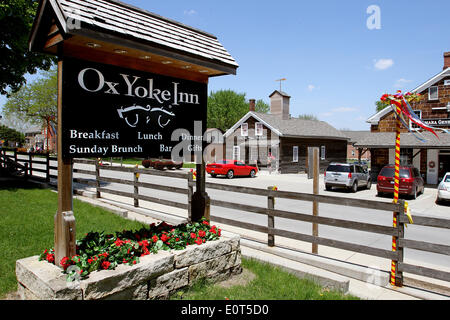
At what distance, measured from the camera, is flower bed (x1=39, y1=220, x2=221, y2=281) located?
3663 millimetres

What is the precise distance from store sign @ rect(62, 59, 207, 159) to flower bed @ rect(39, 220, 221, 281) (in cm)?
119

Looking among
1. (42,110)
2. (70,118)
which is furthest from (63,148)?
(42,110)

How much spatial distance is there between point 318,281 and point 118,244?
2960 mm

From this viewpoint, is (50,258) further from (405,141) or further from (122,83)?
(405,141)

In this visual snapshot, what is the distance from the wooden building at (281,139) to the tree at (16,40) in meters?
22.0

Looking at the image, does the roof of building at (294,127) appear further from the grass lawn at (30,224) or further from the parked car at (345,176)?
the grass lawn at (30,224)

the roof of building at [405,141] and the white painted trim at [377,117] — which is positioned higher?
the white painted trim at [377,117]

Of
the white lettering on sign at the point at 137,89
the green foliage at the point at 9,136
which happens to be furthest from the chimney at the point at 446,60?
the green foliage at the point at 9,136

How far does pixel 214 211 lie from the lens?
11.9 m

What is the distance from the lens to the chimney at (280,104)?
125ft

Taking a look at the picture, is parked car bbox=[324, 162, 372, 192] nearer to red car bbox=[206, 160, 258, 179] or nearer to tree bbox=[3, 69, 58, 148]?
red car bbox=[206, 160, 258, 179]

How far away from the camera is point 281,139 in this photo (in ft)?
107

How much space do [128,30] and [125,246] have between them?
9.34 feet
